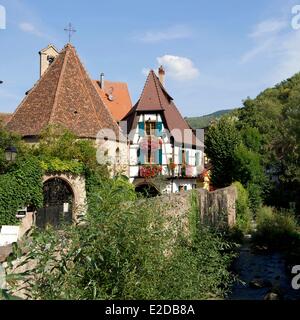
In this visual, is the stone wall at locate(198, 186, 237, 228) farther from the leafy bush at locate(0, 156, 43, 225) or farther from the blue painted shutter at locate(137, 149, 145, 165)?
the blue painted shutter at locate(137, 149, 145, 165)

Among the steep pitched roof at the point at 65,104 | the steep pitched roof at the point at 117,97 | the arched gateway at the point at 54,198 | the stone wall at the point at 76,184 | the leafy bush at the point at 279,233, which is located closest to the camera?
the arched gateway at the point at 54,198

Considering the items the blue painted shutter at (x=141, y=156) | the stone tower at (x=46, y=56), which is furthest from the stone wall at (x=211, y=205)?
the stone tower at (x=46, y=56)

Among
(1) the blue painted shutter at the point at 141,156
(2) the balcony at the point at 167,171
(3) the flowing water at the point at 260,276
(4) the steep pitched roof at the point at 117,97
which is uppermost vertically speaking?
(4) the steep pitched roof at the point at 117,97

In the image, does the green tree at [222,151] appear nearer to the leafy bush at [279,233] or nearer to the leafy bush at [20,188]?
the leafy bush at [279,233]

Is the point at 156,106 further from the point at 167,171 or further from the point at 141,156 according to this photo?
the point at 167,171

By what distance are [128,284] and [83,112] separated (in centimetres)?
1741

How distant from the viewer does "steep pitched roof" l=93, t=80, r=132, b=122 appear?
3752cm

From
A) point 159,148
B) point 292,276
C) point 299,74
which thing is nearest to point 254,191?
point 159,148

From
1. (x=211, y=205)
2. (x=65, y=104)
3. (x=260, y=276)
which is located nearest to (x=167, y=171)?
(x=65, y=104)

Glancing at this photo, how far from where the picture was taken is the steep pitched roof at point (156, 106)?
3117 cm

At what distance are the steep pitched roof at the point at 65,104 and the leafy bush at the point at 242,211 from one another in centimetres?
771

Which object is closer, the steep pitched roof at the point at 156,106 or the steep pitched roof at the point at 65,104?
the steep pitched roof at the point at 65,104

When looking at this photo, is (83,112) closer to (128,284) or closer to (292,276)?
(292,276)

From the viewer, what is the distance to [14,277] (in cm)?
412
